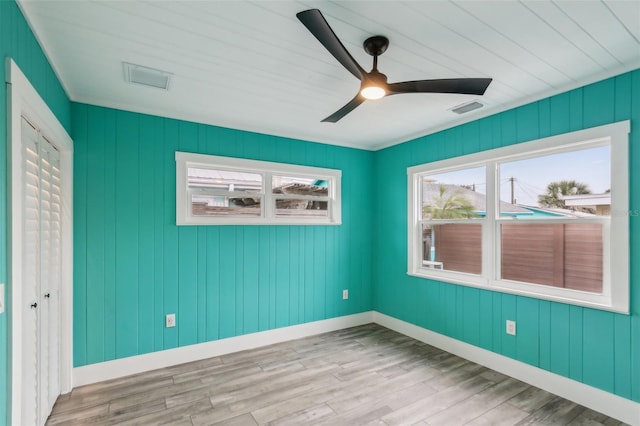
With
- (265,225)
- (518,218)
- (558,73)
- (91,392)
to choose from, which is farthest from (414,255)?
(91,392)

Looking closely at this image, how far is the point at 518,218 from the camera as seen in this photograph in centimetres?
304

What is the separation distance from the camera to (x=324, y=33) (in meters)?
1.54

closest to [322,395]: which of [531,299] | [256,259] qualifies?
[256,259]

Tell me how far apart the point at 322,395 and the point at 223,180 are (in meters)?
2.37

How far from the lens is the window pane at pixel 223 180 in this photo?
3.42 meters

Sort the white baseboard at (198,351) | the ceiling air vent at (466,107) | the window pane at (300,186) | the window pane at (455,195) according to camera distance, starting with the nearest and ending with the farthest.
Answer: the white baseboard at (198,351) → the ceiling air vent at (466,107) → the window pane at (455,195) → the window pane at (300,186)

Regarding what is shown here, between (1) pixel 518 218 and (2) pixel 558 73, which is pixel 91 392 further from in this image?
(2) pixel 558 73

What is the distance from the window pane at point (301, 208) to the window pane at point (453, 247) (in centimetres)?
132

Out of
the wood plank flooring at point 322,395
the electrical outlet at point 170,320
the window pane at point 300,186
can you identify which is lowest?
the wood plank flooring at point 322,395

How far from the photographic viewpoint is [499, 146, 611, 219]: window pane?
8.25 feet

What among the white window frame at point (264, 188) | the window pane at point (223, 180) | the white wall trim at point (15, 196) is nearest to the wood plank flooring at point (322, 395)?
the white wall trim at point (15, 196)

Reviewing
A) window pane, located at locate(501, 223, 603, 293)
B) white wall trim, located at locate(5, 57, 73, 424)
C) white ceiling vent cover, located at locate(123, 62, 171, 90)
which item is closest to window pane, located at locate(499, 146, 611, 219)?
window pane, located at locate(501, 223, 603, 293)

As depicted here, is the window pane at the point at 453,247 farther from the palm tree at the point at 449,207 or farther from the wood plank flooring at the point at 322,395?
the wood plank flooring at the point at 322,395

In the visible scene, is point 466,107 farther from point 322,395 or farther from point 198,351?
point 198,351
